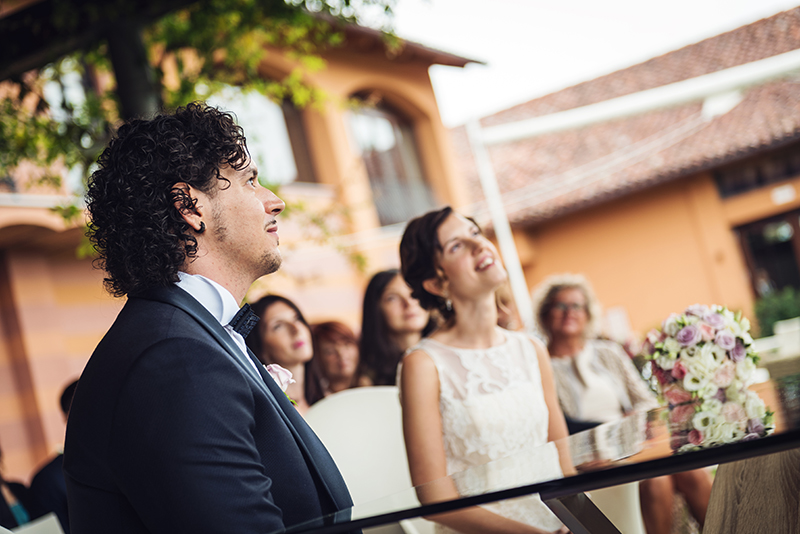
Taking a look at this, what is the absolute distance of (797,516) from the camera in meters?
1.60

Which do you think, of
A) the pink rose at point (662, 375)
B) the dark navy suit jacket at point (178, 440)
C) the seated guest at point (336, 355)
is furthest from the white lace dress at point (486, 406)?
the seated guest at point (336, 355)

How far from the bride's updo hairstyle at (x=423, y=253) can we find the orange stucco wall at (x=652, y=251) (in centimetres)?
1475

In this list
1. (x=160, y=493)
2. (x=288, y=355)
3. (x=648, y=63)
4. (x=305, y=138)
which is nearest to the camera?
(x=160, y=493)

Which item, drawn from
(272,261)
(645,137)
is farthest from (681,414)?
(645,137)

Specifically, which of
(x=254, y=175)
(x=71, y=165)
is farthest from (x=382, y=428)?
(x=71, y=165)

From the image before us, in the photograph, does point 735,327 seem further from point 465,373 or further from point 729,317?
point 465,373

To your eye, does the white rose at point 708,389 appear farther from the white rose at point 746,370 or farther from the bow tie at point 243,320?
the bow tie at point 243,320

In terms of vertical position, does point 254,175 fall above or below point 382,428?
above

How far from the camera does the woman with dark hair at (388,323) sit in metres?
4.43

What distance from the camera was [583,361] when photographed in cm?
502

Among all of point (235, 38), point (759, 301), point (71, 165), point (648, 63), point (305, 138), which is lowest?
point (759, 301)

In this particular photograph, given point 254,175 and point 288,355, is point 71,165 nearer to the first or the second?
point 288,355

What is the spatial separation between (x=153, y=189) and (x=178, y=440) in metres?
0.54

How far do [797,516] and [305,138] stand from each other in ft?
40.3
